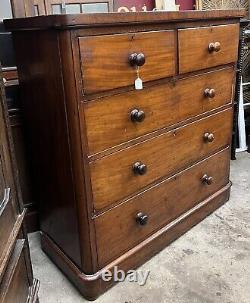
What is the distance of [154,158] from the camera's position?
4.92 ft

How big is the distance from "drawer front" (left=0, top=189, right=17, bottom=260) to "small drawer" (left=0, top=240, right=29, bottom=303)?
3.2 inches

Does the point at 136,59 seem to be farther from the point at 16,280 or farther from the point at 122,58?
the point at 16,280

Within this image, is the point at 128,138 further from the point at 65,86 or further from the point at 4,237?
the point at 4,237

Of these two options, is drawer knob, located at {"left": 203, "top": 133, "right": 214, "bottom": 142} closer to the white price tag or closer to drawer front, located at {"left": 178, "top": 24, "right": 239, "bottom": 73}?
drawer front, located at {"left": 178, "top": 24, "right": 239, "bottom": 73}

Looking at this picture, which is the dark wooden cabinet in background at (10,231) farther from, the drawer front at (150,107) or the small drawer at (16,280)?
the drawer front at (150,107)

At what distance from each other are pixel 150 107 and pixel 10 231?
0.72 m

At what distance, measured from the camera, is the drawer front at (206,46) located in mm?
1472

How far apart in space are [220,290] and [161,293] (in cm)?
24

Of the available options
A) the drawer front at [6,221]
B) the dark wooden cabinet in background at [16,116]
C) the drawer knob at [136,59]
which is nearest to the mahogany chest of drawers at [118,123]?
the drawer knob at [136,59]

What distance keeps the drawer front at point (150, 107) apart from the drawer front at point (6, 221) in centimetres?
35

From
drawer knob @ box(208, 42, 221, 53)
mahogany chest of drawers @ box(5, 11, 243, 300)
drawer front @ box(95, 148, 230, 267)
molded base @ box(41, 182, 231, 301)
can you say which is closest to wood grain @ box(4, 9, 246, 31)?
mahogany chest of drawers @ box(5, 11, 243, 300)

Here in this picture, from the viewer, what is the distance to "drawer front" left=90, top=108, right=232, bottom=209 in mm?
1321

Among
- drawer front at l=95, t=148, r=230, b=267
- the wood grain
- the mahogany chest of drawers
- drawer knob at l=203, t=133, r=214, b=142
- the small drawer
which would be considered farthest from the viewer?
drawer knob at l=203, t=133, r=214, b=142

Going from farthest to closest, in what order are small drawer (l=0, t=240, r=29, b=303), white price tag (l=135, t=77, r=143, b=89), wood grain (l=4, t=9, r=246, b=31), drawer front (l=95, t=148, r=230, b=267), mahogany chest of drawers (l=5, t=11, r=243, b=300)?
drawer front (l=95, t=148, r=230, b=267) < white price tag (l=135, t=77, r=143, b=89) < mahogany chest of drawers (l=5, t=11, r=243, b=300) < wood grain (l=4, t=9, r=246, b=31) < small drawer (l=0, t=240, r=29, b=303)
